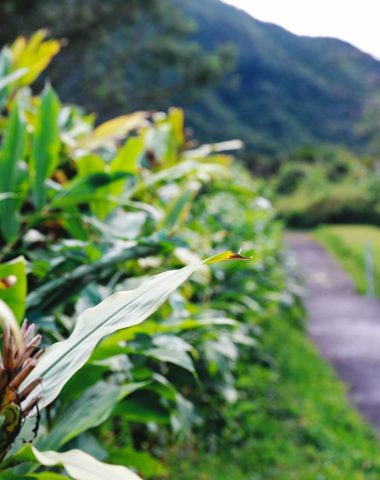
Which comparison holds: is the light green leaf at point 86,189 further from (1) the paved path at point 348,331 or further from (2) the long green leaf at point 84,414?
(1) the paved path at point 348,331

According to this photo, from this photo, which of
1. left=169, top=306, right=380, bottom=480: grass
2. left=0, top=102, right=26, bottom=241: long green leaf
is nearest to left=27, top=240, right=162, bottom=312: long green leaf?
left=0, top=102, right=26, bottom=241: long green leaf

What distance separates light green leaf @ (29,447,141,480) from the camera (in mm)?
465

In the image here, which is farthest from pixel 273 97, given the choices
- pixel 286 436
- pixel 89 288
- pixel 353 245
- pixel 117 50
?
pixel 89 288

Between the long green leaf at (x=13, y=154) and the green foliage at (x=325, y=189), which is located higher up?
the long green leaf at (x=13, y=154)

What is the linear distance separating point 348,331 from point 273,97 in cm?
3606

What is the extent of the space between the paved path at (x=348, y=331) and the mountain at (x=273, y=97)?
21.3 meters

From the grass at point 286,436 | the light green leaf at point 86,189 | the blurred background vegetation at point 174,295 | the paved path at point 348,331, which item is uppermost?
the light green leaf at point 86,189

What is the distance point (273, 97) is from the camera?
136 ft

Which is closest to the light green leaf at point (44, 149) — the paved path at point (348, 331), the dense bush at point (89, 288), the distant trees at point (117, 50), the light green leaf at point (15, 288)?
the dense bush at point (89, 288)

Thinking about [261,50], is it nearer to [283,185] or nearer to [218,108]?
[218,108]

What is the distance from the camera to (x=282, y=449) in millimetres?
3100

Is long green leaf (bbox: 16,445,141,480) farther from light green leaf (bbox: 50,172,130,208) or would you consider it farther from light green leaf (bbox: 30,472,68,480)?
A: light green leaf (bbox: 50,172,130,208)

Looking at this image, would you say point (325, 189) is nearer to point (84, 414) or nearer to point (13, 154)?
point (13, 154)

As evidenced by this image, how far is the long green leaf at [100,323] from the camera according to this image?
468mm
